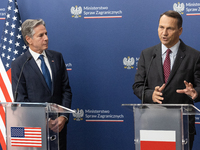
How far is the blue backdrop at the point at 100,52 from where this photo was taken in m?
4.09

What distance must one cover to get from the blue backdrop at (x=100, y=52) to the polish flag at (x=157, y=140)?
6.47 ft

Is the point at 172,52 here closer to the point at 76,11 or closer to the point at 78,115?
the point at 76,11

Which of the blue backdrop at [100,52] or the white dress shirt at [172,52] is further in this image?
the blue backdrop at [100,52]

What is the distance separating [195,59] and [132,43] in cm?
134

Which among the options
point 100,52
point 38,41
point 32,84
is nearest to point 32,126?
point 32,84

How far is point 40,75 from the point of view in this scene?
10.1ft

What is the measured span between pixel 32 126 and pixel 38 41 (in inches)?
45.8

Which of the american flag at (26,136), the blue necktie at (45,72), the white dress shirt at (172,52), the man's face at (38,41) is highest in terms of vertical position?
the man's face at (38,41)

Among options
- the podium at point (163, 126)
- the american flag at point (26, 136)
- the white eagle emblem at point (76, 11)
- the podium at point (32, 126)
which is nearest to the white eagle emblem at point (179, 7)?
the white eagle emblem at point (76, 11)

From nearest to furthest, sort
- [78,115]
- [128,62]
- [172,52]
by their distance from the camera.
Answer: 1. [172,52]
2. [128,62]
3. [78,115]

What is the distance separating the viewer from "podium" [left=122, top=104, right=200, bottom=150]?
2.13 metres

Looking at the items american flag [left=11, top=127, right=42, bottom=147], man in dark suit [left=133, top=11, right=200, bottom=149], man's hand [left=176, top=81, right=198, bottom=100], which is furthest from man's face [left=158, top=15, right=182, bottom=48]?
american flag [left=11, top=127, right=42, bottom=147]

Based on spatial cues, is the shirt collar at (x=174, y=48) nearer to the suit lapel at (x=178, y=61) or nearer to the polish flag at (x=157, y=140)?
the suit lapel at (x=178, y=61)

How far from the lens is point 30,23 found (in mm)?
3211
